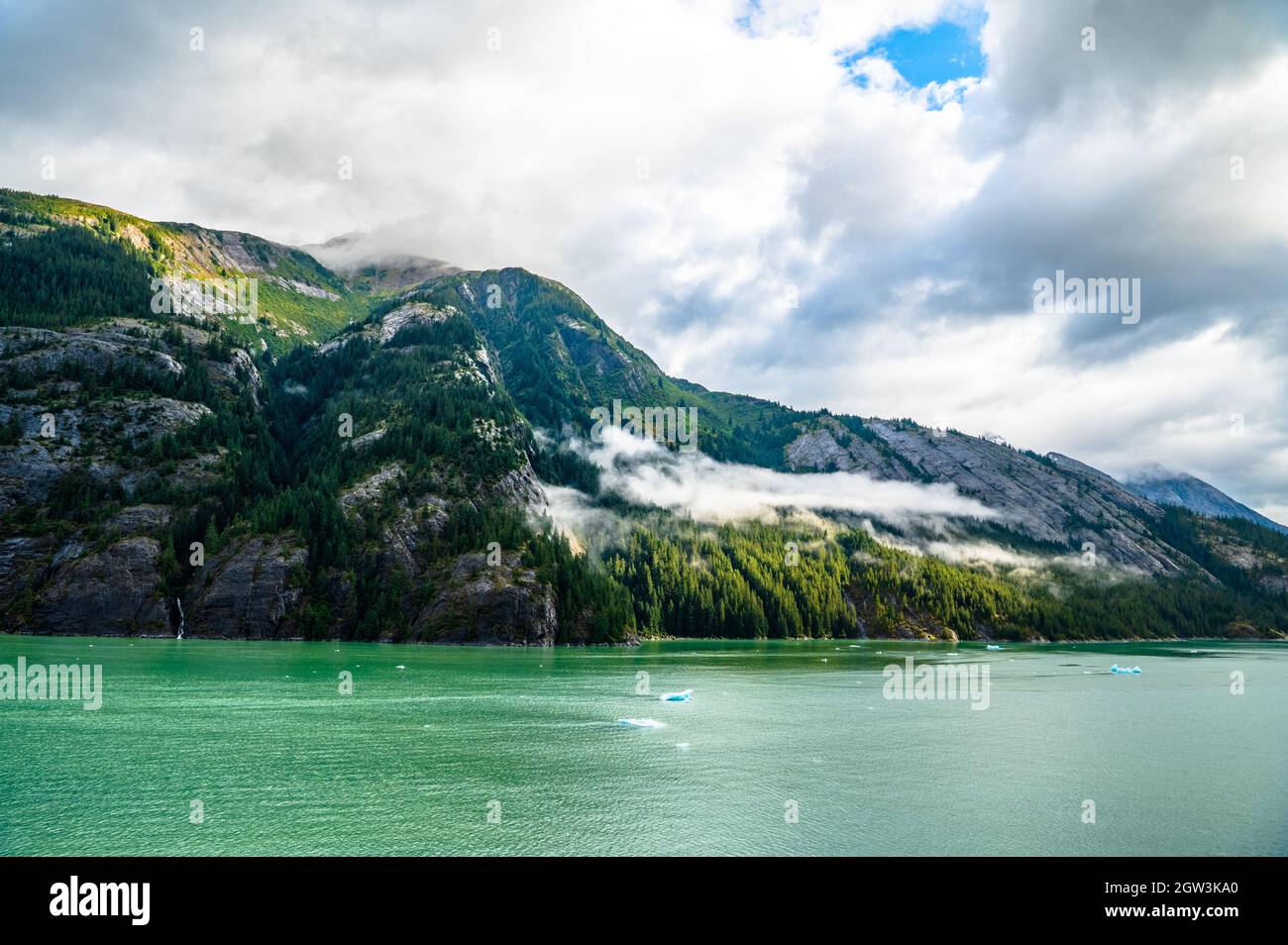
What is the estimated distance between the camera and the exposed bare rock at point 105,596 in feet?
520

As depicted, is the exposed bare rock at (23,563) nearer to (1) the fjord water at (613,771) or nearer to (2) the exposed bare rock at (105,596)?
(2) the exposed bare rock at (105,596)

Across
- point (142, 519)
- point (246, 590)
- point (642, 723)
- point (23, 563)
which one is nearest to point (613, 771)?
point (642, 723)

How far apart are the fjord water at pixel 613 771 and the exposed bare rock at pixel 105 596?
75.6 metres

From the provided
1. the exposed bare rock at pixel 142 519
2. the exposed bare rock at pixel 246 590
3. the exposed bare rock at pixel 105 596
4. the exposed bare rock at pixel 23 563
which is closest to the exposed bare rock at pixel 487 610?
the exposed bare rock at pixel 246 590

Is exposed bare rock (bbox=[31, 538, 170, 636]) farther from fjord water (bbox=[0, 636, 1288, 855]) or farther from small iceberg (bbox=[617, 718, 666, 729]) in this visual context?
small iceberg (bbox=[617, 718, 666, 729])

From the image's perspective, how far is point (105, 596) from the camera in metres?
163

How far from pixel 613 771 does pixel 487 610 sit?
452ft

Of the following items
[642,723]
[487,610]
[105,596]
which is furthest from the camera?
[487,610]

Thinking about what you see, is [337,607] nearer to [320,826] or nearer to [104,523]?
[104,523]

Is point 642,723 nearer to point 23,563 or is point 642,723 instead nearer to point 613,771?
point 613,771
